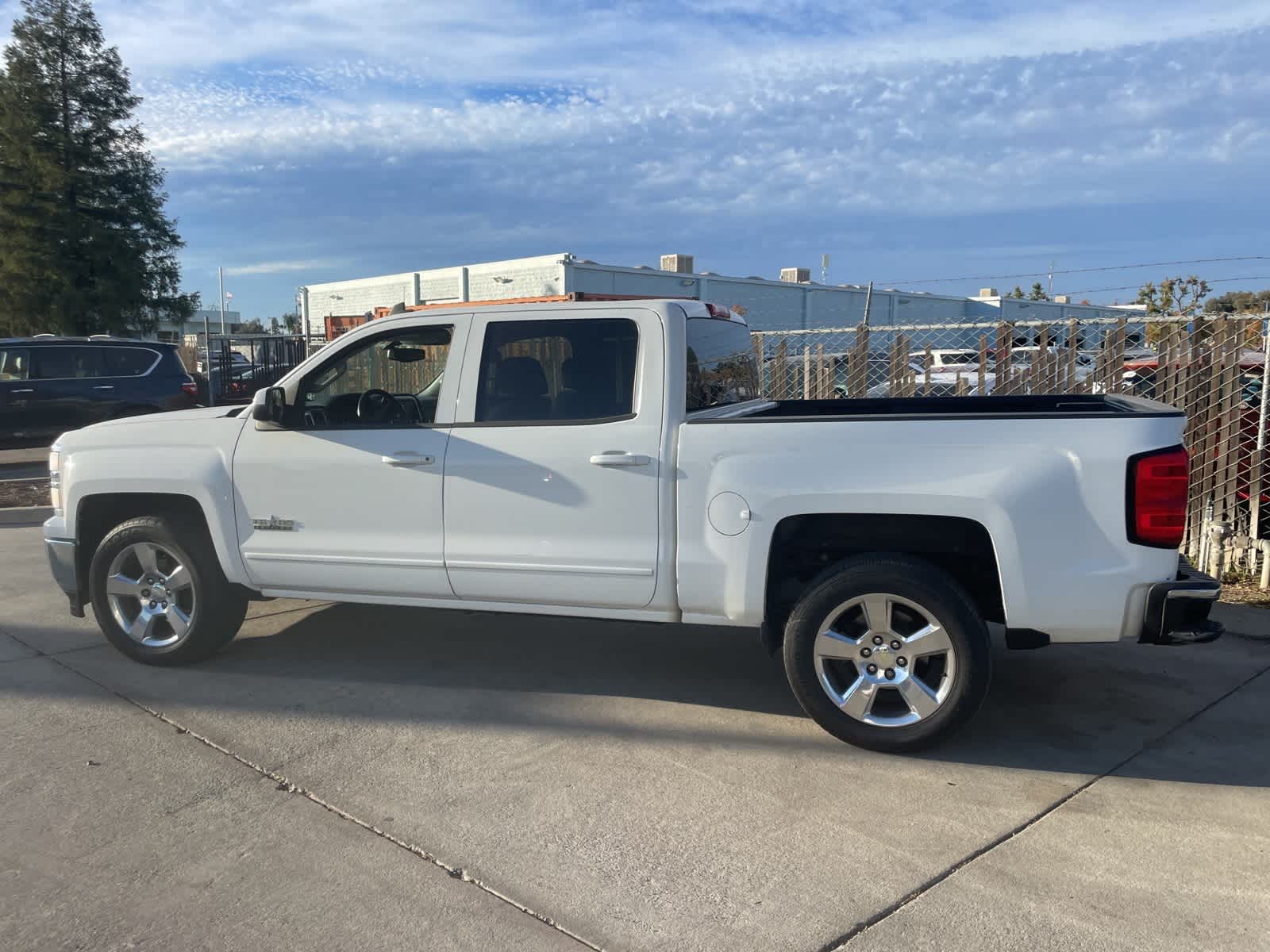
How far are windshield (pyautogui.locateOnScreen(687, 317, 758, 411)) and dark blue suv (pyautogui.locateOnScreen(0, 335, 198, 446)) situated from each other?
10571 millimetres

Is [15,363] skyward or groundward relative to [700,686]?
skyward

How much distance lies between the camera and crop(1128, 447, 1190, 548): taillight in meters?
3.75

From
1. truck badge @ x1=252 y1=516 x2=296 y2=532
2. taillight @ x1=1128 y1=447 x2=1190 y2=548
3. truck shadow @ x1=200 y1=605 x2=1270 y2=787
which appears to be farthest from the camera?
truck badge @ x1=252 y1=516 x2=296 y2=532

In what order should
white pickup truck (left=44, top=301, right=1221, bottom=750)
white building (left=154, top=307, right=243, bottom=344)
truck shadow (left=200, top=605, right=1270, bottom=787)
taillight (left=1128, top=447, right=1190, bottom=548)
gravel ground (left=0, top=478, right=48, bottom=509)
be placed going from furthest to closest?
white building (left=154, top=307, right=243, bottom=344)
gravel ground (left=0, top=478, right=48, bottom=509)
truck shadow (left=200, top=605, right=1270, bottom=787)
white pickup truck (left=44, top=301, right=1221, bottom=750)
taillight (left=1128, top=447, right=1190, bottom=548)


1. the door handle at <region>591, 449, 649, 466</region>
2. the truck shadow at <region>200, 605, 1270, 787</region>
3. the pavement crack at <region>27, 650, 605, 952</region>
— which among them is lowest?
the pavement crack at <region>27, 650, 605, 952</region>

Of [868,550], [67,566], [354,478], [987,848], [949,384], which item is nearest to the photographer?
[987,848]

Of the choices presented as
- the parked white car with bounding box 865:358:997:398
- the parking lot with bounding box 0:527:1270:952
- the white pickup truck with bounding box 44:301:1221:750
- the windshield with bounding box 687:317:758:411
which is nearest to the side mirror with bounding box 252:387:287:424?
the white pickup truck with bounding box 44:301:1221:750

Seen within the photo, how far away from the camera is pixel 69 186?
23672 mm

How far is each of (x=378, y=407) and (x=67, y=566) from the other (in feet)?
6.62

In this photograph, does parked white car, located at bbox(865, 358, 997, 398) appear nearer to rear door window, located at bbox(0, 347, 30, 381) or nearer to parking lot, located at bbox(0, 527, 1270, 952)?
parking lot, located at bbox(0, 527, 1270, 952)

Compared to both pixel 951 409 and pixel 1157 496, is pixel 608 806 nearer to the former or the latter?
pixel 1157 496

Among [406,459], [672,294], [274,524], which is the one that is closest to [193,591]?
[274,524]

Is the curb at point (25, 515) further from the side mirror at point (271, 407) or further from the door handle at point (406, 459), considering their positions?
the door handle at point (406, 459)

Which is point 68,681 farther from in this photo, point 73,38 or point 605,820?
point 73,38
